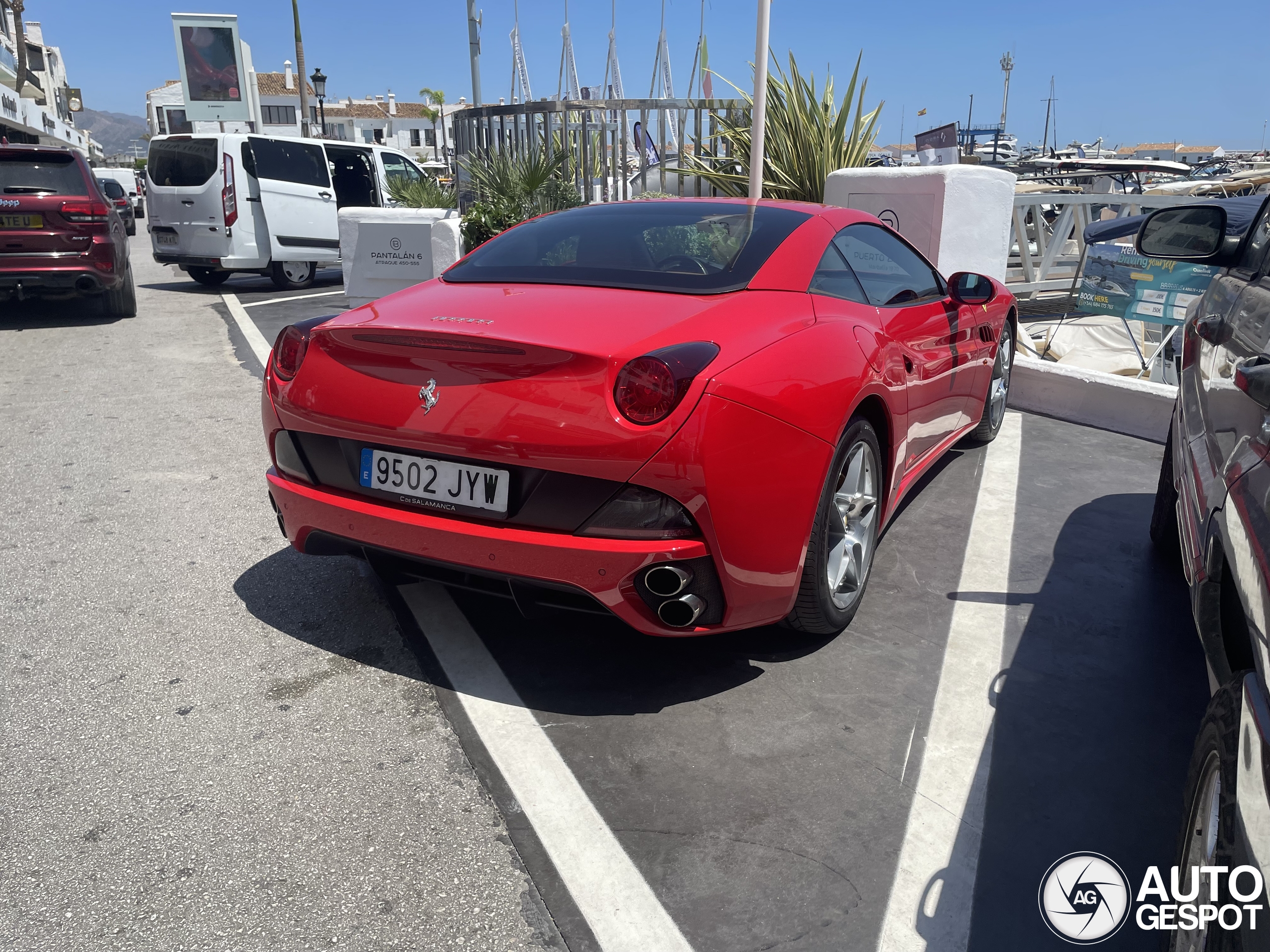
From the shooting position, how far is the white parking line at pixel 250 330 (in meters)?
8.24

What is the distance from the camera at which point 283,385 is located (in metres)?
3.01

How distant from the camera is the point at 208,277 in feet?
44.0

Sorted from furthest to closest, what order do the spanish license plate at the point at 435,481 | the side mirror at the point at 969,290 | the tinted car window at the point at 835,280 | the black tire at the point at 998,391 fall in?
1. the black tire at the point at 998,391
2. the side mirror at the point at 969,290
3. the tinted car window at the point at 835,280
4. the spanish license plate at the point at 435,481

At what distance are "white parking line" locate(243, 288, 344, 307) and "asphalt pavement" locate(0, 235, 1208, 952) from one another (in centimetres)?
785

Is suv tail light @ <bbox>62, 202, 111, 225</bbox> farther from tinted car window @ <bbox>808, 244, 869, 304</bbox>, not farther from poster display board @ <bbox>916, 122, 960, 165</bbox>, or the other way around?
poster display board @ <bbox>916, 122, 960, 165</bbox>

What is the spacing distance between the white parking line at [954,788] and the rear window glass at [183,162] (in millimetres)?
11361

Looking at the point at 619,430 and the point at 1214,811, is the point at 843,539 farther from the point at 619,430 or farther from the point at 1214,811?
the point at 1214,811

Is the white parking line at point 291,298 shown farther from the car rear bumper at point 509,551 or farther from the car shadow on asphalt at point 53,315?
the car rear bumper at point 509,551

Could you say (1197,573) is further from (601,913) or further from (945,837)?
(601,913)

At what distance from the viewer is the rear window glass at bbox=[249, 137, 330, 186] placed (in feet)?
41.5

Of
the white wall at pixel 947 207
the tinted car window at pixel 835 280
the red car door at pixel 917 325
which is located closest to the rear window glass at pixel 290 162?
the white wall at pixel 947 207

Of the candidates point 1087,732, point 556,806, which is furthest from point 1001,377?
point 556,806

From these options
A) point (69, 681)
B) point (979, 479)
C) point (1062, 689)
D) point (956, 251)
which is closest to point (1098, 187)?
point (956, 251)

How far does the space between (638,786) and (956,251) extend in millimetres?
6347
